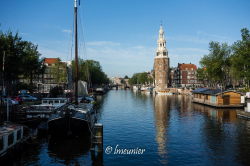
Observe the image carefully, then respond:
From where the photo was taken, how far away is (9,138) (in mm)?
23344

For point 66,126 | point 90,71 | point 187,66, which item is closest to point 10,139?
point 66,126

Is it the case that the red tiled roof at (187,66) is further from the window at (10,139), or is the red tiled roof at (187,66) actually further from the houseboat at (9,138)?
the window at (10,139)

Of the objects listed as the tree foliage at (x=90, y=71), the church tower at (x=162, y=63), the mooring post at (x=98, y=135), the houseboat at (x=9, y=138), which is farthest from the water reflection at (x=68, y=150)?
the church tower at (x=162, y=63)

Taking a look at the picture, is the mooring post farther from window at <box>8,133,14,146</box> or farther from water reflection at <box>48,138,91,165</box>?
window at <box>8,133,14,146</box>

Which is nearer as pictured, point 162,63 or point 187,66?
point 162,63

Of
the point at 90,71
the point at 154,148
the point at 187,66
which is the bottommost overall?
the point at 154,148

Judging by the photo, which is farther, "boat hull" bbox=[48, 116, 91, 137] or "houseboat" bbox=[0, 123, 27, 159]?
"boat hull" bbox=[48, 116, 91, 137]

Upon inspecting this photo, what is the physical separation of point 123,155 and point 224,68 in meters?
86.7

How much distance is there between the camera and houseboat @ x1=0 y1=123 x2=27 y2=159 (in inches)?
859

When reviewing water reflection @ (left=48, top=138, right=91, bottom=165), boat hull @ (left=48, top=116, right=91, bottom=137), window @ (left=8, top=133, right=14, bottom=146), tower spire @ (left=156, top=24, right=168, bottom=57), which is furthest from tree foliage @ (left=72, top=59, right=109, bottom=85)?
window @ (left=8, top=133, right=14, bottom=146)

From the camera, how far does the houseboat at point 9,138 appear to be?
71.6 ft

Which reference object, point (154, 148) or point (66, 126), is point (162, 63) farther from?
point (154, 148)

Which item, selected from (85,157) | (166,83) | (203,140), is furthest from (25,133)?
(166,83)

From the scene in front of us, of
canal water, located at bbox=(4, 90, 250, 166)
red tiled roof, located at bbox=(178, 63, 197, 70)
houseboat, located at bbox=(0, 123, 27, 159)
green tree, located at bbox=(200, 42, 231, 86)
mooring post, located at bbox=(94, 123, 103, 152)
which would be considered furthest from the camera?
red tiled roof, located at bbox=(178, 63, 197, 70)
